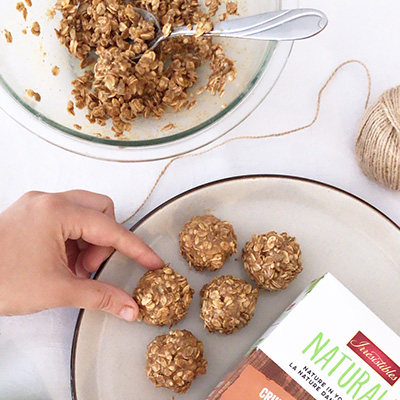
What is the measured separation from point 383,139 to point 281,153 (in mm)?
255

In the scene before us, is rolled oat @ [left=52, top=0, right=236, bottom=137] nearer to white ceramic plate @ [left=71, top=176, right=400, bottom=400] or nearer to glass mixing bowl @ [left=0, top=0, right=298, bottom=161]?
glass mixing bowl @ [left=0, top=0, right=298, bottom=161]

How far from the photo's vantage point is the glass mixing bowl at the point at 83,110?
1199mm

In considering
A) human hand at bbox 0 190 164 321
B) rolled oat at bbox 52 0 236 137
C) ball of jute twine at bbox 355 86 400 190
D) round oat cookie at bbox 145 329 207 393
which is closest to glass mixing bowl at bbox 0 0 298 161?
rolled oat at bbox 52 0 236 137

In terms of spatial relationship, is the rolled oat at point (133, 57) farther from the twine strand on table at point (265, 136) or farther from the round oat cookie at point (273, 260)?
the round oat cookie at point (273, 260)

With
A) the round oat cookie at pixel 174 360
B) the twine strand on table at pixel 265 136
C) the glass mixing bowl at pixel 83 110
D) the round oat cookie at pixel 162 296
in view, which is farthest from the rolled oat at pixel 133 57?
the round oat cookie at pixel 174 360

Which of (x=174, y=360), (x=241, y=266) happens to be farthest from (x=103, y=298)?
(x=241, y=266)

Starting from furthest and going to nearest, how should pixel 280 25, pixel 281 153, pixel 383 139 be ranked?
1. pixel 281 153
2. pixel 383 139
3. pixel 280 25

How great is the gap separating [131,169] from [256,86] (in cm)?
38

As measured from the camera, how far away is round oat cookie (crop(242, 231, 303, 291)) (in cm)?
121

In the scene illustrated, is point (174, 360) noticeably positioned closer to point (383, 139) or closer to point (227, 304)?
point (227, 304)

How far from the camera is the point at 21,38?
123cm

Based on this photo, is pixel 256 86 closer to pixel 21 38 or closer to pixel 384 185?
pixel 384 185

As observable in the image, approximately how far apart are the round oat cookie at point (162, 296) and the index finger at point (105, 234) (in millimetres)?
43

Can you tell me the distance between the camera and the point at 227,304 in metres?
1.18
